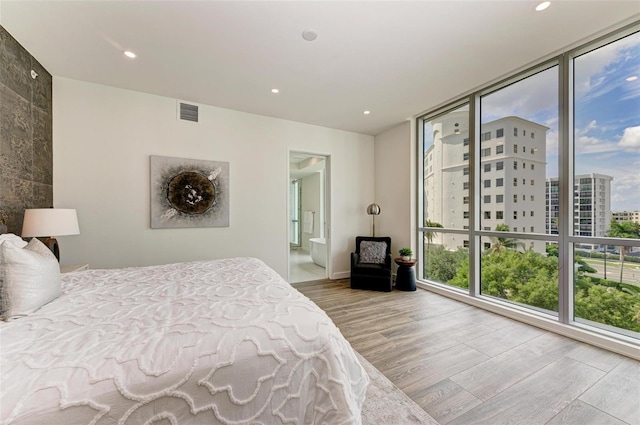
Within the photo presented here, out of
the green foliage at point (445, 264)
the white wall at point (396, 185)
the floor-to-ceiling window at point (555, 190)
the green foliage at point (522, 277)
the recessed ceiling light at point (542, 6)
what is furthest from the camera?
the white wall at point (396, 185)

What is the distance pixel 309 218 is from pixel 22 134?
6.18m

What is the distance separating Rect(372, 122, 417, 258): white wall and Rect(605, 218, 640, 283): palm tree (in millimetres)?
2228

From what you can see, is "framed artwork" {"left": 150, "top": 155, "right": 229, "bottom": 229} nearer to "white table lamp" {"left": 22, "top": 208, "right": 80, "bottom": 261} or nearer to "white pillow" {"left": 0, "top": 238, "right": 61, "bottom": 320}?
"white table lamp" {"left": 22, "top": 208, "right": 80, "bottom": 261}

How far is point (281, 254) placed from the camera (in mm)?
4117

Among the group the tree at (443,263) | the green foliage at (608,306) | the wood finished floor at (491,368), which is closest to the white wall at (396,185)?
the tree at (443,263)

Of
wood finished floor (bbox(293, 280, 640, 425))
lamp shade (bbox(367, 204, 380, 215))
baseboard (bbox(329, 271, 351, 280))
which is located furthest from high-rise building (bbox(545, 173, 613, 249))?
baseboard (bbox(329, 271, 351, 280))

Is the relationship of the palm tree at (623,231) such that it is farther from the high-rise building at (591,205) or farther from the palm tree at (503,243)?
the palm tree at (503,243)

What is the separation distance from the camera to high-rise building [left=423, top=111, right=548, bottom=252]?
2857 mm

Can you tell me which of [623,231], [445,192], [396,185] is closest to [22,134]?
[396,185]

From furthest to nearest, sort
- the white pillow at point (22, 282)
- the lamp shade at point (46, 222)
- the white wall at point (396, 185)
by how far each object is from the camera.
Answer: the white wall at point (396, 185)
the lamp shade at point (46, 222)
the white pillow at point (22, 282)

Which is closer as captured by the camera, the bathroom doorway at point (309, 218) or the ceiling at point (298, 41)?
the ceiling at point (298, 41)

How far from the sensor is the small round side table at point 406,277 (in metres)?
3.88

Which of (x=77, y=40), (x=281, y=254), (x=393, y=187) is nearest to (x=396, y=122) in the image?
(x=393, y=187)

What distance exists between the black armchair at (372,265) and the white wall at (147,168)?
102cm
